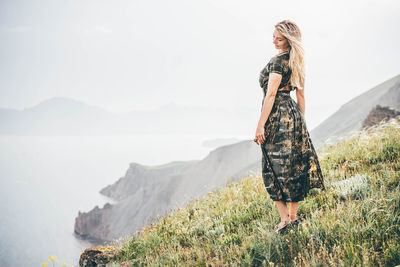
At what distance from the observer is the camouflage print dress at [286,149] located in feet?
11.6

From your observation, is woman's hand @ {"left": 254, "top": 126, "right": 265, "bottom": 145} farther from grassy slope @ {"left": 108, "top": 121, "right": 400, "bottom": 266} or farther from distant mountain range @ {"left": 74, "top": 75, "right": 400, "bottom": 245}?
distant mountain range @ {"left": 74, "top": 75, "right": 400, "bottom": 245}

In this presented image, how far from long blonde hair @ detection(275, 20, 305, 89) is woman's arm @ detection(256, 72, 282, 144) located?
0.97ft

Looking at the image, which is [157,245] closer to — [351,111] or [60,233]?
[351,111]

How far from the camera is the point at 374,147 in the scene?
20.7 feet

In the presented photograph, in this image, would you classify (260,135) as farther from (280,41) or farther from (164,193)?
(164,193)

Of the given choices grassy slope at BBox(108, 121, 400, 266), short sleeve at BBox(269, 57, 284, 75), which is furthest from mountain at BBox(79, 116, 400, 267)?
short sleeve at BBox(269, 57, 284, 75)

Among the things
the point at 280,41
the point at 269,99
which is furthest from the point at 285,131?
the point at 280,41

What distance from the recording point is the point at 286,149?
11.5ft

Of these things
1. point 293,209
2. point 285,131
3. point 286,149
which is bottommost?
point 293,209

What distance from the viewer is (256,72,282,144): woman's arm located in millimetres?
3451

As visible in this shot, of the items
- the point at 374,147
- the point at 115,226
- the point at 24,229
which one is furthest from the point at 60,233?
the point at 374,147

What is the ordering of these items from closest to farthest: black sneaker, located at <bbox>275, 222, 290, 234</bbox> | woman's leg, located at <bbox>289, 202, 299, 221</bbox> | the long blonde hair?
the long blonde hair, black sneaker, located at <bbox>275, 222, 290, 234</bbox>, woman's leg, located at <bbox>289, 202, 299, 221</bbox>

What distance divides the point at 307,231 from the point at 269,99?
1.90m

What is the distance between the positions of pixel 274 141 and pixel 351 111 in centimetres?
8422
